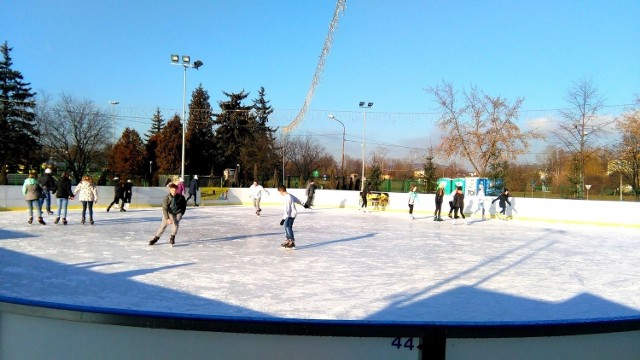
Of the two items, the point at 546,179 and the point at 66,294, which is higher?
the point at 546,179

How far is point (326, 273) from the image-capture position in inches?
290

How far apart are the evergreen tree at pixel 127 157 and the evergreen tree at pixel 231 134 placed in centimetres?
901

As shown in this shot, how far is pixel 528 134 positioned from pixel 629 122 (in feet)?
19.9

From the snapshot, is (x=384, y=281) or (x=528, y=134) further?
(x=528, y=134)

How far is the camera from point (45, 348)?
2.12 m

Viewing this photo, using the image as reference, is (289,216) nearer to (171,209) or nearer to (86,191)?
(171,209)

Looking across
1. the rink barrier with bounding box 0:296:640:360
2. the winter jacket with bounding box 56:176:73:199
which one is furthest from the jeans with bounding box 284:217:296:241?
the rink barrier with bounding box 0:296:640:360

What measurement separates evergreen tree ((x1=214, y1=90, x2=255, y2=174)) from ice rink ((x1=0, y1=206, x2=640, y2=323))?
124 ft

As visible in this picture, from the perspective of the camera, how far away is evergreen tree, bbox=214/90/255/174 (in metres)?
50.9

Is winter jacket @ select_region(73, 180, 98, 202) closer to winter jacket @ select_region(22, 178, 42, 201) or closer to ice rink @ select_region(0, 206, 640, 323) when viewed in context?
ice rink @ select_region(0, 206, 640, 323)

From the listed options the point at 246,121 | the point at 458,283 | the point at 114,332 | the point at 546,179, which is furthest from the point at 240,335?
the point at 246,121

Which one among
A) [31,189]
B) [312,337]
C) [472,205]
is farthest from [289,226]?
[472,205]

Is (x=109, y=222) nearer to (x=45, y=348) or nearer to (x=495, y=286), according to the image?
(x=495, y=286)

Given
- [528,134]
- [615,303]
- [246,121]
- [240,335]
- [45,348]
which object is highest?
[246,121]
